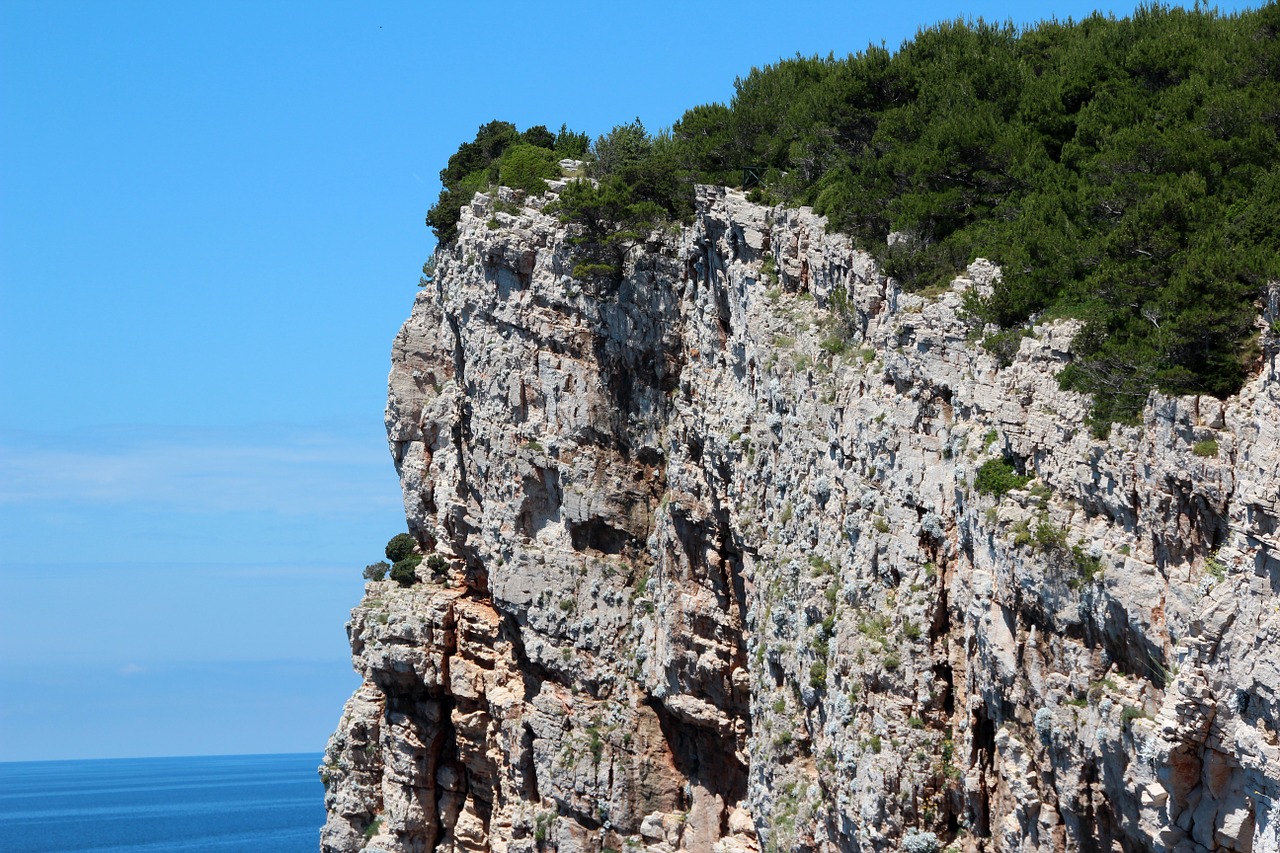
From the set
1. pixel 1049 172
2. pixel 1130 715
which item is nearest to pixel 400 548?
pixel 1049 172

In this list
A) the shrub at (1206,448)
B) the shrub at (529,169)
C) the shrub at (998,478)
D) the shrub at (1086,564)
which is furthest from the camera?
the shrub at (529,169)

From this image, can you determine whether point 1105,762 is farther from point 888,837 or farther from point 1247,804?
point 888,837

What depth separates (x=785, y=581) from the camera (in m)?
36.1

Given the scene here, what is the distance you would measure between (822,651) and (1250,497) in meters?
14.4

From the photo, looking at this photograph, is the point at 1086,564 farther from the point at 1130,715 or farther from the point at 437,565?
the point at 437,565

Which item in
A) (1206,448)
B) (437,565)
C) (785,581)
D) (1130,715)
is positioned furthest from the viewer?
(437,565)

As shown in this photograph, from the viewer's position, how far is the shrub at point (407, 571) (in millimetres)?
53969

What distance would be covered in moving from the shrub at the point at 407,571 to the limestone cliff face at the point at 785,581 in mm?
424

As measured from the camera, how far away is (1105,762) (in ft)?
78.2

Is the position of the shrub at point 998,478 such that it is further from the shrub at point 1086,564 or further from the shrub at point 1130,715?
the shrub at point 1130,715

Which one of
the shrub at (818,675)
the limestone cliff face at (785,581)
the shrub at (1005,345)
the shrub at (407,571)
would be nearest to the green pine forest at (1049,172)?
the shrub at (1005,345)

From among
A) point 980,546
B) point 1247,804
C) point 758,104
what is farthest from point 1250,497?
point 758,104

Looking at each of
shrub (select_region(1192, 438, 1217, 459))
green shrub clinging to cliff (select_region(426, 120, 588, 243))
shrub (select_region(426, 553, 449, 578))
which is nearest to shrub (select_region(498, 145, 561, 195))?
green shrub clinging to cliff (select_region(426, 120, 588, 243))

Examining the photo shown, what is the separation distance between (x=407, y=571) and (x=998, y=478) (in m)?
30.9
